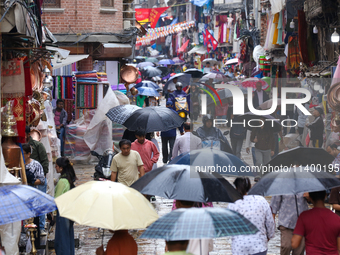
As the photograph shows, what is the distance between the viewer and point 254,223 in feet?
19.9

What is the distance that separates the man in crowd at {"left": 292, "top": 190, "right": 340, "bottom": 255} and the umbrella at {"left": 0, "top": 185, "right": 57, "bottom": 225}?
2543 millimetres

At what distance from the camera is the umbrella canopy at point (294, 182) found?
5836mm

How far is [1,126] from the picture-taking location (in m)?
7.74

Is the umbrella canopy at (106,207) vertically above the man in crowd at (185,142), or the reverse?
the umbrella canopy at (106,207)

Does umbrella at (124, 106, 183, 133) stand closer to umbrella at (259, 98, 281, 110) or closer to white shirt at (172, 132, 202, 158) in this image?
white shirt at (172, 132, 202, 158)

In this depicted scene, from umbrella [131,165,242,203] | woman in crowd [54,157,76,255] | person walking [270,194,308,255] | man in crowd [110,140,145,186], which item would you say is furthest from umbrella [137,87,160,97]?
umbrella [131,165,242,203]

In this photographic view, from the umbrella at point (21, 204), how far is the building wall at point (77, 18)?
49.1 ft

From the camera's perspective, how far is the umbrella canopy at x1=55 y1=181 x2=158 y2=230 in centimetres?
518

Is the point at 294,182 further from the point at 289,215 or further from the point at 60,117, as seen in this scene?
the point at 60,117

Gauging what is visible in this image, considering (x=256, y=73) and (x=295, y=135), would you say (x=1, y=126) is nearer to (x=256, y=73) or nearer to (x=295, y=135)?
(x=295, y=135)

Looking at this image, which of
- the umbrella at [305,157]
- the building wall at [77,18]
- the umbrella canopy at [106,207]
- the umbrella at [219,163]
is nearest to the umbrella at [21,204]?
the umbrella canopy at [106,207]

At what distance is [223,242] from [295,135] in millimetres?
2620

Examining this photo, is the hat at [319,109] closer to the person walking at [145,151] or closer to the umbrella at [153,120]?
the umbrella at [153,120]

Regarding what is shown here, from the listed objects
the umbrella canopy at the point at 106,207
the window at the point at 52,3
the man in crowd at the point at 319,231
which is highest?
the window at the point at 52,3
